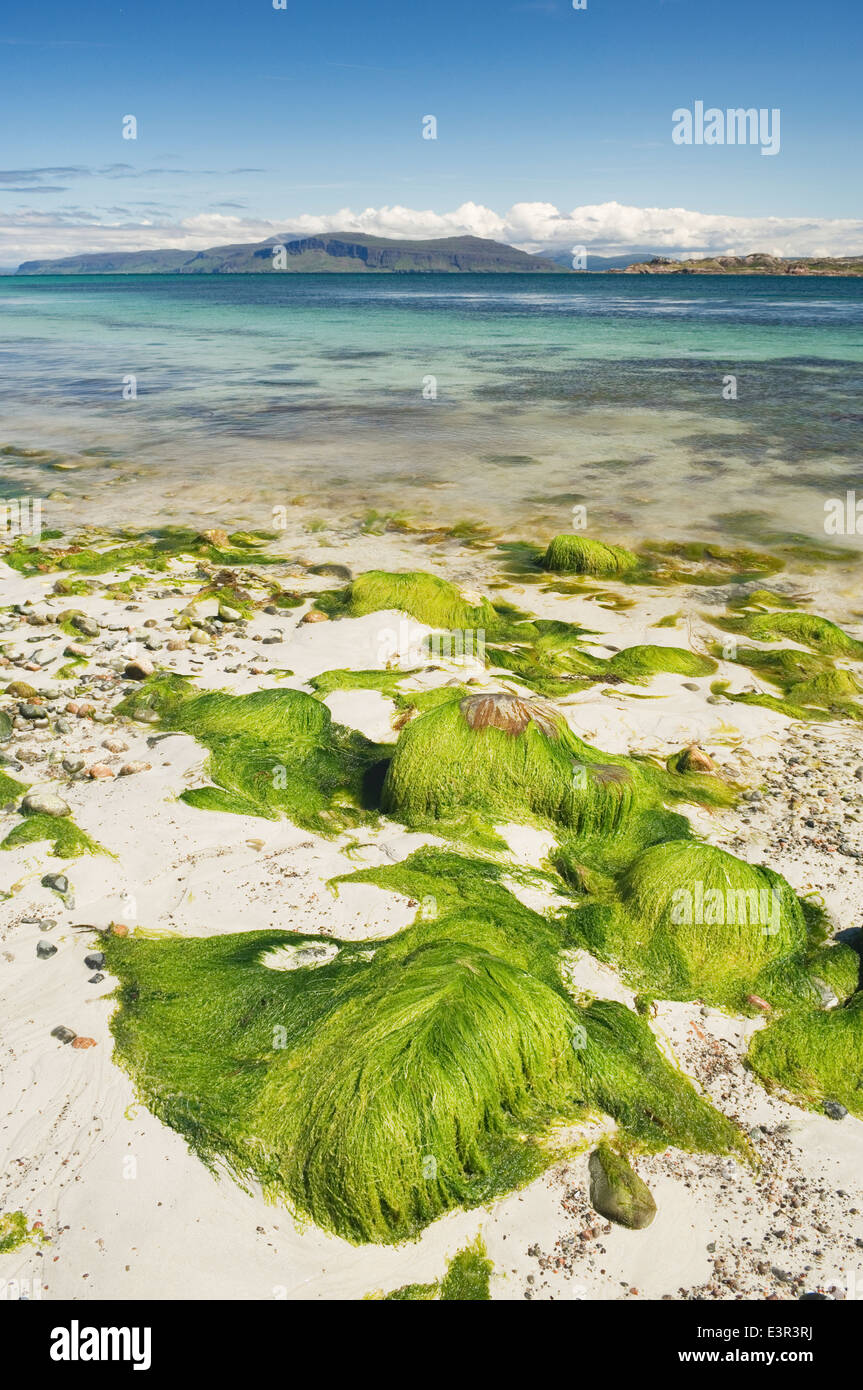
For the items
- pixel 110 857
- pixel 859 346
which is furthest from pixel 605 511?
pixel 859 346

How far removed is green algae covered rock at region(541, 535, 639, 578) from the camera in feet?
36.9

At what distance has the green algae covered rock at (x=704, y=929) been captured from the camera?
4.65 meters

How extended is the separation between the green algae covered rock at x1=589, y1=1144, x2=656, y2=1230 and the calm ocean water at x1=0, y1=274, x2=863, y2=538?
10.9m

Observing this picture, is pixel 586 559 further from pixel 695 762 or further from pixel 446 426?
pixel 446 426

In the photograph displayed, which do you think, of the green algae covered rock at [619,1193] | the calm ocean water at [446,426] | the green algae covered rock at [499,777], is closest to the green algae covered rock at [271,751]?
the green algae covered rock at [499,777]

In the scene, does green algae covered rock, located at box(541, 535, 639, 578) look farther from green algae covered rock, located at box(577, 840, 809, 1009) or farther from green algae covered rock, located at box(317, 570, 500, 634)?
green algae covered rock, located at box(577, 840, 809, 1009)

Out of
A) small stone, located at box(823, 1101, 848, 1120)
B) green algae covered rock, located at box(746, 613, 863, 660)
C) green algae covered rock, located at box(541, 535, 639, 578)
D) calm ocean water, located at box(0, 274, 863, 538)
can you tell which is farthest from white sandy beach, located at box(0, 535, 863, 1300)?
calm ocean water, located at box(0, 274, 863, 538)

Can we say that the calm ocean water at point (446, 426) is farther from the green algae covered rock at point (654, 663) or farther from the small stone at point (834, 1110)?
the small stone at point (834, 1110)

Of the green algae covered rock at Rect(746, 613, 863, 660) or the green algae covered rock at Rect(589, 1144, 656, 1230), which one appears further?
the green algae covered rock at Rect(746, 613, 863, 660)

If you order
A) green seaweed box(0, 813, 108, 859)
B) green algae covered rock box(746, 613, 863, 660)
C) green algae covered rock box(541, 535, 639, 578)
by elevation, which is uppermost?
green algae covered rock box(541, 535, 639, 578)

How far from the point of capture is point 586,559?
11.2 meters

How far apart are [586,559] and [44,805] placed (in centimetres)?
784

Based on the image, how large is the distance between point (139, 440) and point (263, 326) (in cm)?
3537

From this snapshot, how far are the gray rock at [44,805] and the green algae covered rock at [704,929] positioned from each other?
355 cm
